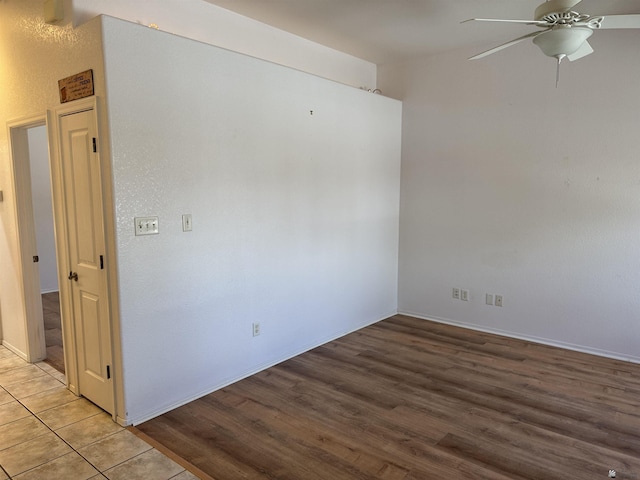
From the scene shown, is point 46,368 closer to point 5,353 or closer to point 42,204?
point 5,353

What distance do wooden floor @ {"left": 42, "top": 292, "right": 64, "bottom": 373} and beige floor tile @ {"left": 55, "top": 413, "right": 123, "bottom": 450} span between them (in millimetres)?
1019

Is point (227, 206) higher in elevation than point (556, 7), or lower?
lower

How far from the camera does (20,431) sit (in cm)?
265

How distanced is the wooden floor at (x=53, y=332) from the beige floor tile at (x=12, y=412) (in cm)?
56

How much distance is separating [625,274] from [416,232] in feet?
6.77

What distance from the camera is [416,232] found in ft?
16.5

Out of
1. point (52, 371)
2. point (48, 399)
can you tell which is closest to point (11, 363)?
point (52, 371)

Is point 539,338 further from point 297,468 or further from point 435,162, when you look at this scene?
point 297,468

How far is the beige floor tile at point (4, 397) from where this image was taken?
A: 3033 millimetres

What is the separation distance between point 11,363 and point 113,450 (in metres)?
1.95

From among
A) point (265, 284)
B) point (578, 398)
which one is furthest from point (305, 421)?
point (578, 398)

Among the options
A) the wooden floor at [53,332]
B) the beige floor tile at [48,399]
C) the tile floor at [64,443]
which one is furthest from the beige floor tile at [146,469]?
the wooden floor at [53,332]

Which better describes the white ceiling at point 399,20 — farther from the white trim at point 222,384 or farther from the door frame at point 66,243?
the white trim at point 222,384

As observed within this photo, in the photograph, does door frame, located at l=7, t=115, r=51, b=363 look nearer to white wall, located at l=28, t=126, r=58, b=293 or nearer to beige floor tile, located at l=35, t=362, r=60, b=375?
beige floor tile, located at l=35, t=362, r=60, b=375
